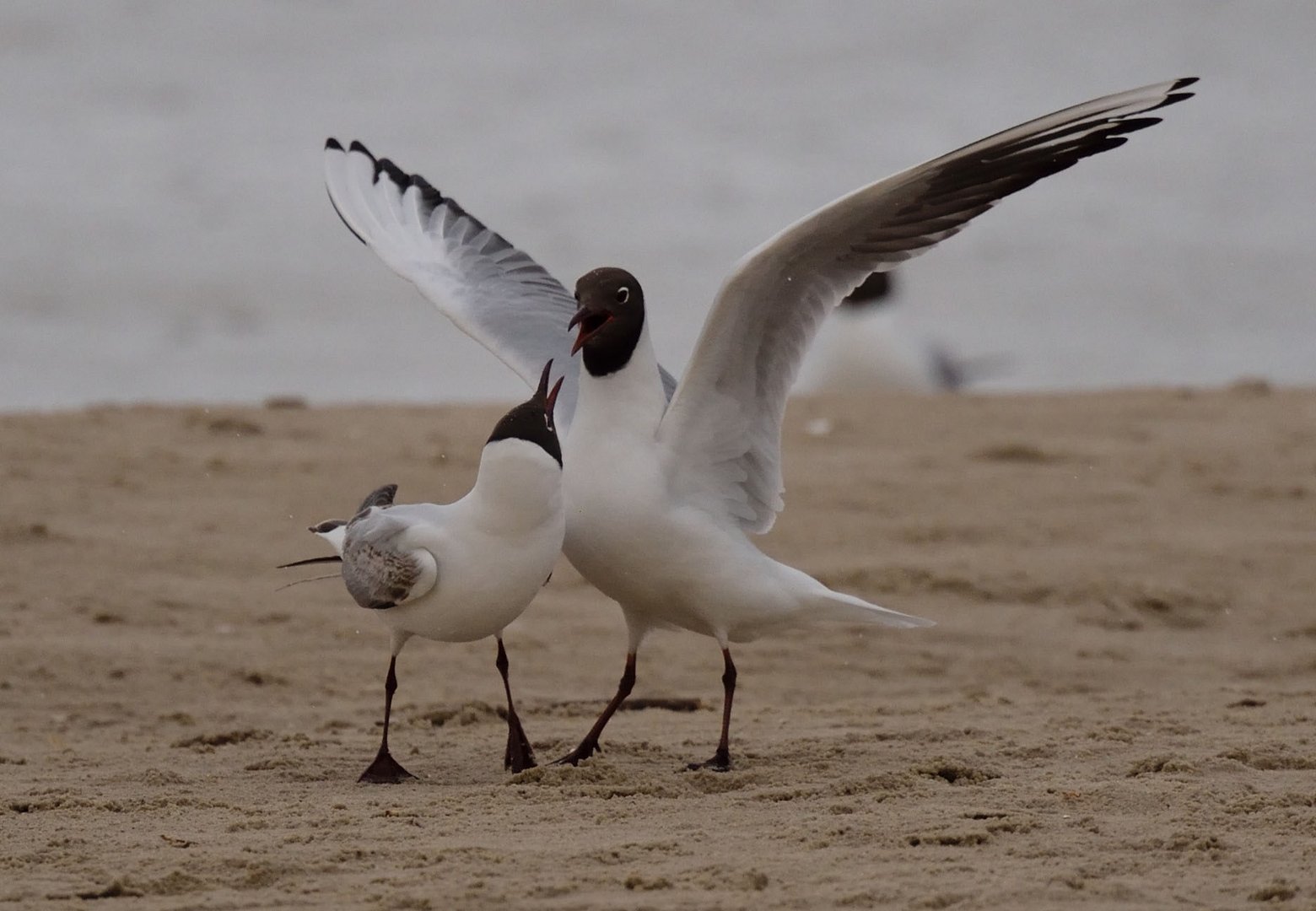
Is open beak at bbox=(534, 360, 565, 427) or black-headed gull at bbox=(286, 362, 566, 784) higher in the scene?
open beak at bbox=(534, 360, 565, 427)

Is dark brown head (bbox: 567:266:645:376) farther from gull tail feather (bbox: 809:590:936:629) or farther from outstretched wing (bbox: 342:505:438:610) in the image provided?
gull tail feather (bbox: 809:590:936:629)

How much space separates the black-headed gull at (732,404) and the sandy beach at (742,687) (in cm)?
41

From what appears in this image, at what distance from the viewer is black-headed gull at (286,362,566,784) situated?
14.7 ft

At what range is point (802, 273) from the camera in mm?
4875

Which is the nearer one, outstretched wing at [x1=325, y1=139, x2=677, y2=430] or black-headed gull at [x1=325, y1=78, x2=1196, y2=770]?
black-headed gull at [x1=325, y1=78, x2=1196, y2=770]

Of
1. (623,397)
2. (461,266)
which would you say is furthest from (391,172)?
(623,397)

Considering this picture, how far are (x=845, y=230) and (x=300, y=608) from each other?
282cm

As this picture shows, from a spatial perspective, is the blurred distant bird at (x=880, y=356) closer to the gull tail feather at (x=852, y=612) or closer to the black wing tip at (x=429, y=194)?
the black wing tip at (x=429, y=194)

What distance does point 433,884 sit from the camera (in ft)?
11.1

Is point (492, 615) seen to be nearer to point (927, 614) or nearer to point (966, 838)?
point (966, 838)

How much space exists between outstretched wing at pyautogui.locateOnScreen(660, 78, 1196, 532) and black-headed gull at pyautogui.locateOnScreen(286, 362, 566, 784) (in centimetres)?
48

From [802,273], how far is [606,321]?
1.71 feet

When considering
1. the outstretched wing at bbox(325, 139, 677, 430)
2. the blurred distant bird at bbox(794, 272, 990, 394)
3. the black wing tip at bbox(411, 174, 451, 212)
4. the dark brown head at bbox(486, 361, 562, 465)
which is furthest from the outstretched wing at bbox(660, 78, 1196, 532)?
the blurred distant bird at bbox(794, 272, 990, 394)

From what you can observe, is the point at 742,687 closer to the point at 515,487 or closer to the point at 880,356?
the point at 515,487
